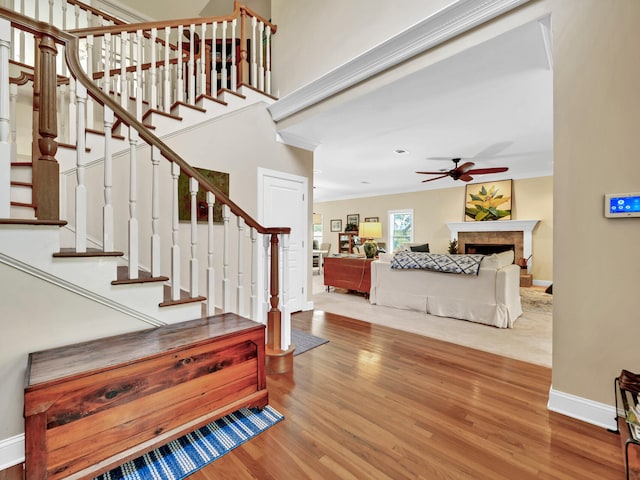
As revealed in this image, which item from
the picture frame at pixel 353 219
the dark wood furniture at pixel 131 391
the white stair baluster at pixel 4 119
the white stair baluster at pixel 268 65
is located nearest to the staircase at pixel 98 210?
the white stair baluster at pixel 4 119

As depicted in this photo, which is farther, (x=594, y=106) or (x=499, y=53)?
(x=499, y=53)

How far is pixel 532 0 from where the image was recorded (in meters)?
1.75

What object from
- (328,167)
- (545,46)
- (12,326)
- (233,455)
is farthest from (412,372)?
(328,167)

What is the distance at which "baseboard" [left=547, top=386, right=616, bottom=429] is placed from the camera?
5.12 ft

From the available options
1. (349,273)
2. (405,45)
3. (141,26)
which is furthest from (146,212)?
(349,273)

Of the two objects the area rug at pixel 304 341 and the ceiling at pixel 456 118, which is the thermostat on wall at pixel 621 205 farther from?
the area rug at pixel 304 341

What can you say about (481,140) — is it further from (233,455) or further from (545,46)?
(233,455)

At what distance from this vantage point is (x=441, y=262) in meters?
3.73

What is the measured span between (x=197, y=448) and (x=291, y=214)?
2.79 metres

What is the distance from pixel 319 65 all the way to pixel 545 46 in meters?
1.98

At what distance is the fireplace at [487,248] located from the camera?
660 cm

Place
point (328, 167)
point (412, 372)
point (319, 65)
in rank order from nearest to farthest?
1. point (412, 372)
2. point (319, 65)
3. point (328, 167)

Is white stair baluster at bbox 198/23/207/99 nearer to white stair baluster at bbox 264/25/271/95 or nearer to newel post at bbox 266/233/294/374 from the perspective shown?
white stair baluster at bbox 264/25/271/95

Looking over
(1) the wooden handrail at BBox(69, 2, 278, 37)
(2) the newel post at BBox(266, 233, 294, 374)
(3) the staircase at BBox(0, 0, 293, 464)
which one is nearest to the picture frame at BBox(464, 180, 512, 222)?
(1) the wooden handrail at BBox(69, 2, 278, 37)
